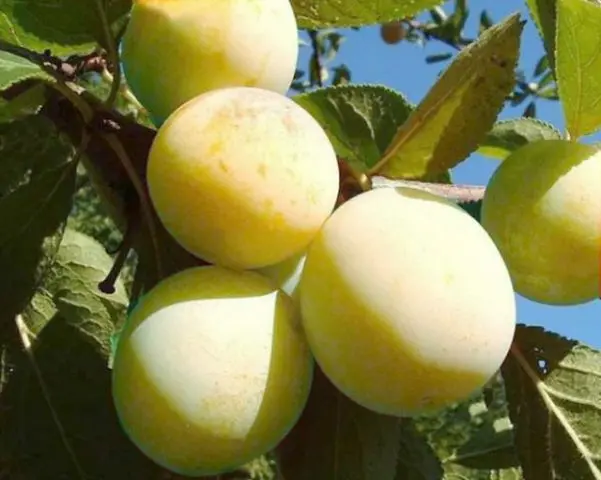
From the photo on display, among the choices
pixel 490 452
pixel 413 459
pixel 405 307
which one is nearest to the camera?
pixel 405 307

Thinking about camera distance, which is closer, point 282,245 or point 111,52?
point 282,245

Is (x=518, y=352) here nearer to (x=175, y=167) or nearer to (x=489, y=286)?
(x=489, y=286)

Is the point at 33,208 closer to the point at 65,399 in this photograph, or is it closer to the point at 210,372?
the point at 65,399

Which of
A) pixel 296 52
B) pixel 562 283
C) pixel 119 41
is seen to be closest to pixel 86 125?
pixel 119 41

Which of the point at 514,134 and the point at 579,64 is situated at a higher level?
the point at 579,64

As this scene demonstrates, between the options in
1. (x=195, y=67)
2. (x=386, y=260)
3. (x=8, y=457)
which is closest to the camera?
(x=386, y=260)

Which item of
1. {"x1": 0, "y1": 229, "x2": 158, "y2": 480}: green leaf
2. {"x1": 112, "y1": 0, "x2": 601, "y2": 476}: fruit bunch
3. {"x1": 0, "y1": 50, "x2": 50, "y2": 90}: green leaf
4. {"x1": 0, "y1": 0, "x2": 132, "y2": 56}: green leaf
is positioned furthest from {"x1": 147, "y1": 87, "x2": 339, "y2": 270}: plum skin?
{"x1": 0, "y1": 229, "x2": 158, "y2": 480}: green leaf

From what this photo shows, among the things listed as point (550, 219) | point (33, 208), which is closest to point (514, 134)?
point (550, 219)
